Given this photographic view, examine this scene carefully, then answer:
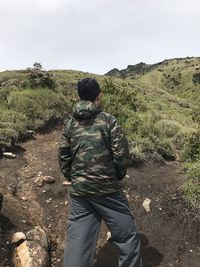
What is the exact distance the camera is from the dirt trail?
5887 millimetres

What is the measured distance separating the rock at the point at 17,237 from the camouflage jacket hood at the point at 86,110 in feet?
7.15

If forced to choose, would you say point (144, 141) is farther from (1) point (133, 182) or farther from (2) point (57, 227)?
(2) point (57, 227)

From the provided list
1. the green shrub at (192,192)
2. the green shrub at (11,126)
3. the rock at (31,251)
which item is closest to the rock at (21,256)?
the rock at (31,251)

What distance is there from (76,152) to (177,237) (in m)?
2.71

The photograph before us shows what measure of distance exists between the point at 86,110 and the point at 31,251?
2.25 metres

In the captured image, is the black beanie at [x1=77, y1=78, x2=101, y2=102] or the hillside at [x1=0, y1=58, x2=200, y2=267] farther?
the hillside at [x1=0, y1=58, x2=200, y2=267]

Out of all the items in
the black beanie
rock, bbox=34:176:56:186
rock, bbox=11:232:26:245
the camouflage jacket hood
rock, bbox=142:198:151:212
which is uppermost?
the black beanie

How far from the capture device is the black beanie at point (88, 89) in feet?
14.5

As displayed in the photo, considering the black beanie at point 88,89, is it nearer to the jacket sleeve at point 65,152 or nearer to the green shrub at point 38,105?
the jacket sleeve at point 65,152

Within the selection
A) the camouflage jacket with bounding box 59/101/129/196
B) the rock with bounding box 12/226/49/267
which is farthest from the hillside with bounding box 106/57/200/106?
the camouflage jacket with bounding box 59/101/129/196

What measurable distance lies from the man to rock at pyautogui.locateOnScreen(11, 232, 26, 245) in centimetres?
148

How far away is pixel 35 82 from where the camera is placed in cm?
1424

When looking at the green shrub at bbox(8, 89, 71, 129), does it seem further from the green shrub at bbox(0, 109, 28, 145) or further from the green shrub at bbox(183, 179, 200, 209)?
the green shrub at bbox(183, 179, 200, 209)

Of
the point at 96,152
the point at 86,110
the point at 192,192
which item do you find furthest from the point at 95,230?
the point at 192,192
